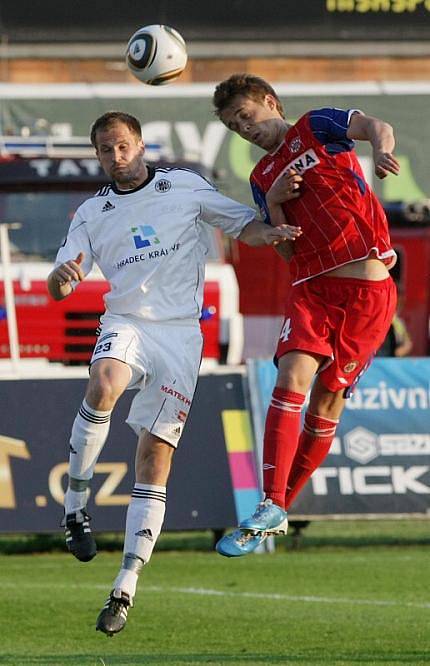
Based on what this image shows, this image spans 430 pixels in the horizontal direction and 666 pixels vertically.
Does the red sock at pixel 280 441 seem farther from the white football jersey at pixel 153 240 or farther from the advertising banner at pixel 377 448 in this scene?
the advertising banner at pixel 377 448

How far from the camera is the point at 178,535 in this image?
52.9 feet

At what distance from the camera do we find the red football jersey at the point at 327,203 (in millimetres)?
8305

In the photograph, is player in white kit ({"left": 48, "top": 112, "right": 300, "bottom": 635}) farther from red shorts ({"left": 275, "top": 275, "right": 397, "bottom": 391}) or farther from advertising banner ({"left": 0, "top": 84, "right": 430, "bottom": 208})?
A: advertising banner ({"left": 0, "top": 84, "right": 430, "bottom": 208})

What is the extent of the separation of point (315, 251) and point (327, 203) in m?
0.26

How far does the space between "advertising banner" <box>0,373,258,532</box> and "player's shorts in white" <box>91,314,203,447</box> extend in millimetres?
5266

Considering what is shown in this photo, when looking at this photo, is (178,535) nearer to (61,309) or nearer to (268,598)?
(61,309)

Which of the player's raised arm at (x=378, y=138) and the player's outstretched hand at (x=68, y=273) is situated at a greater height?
the player's raised arm at (x=378, y=138)

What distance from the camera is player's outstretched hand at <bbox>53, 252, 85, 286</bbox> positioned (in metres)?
8.18

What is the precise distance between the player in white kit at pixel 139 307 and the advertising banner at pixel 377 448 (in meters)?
5.50

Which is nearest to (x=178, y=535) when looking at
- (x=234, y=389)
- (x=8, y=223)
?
(x=234, y=389)

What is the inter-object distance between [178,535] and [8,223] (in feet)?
12.1

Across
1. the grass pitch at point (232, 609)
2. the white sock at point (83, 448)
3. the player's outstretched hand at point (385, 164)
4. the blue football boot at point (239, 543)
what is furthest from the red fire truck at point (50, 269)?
the player's outstretched hand at point (385, 164)

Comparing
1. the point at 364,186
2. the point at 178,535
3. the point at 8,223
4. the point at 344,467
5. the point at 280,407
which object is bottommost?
Answer: the point at 178,535

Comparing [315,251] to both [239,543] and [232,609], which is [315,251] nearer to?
[239,543]
